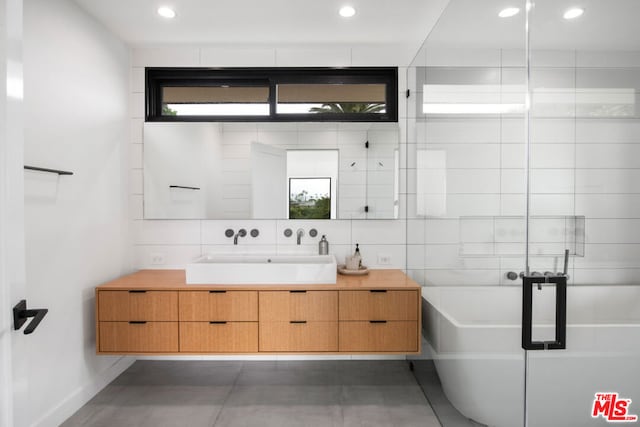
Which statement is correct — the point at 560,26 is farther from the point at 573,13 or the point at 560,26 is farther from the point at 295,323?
the point at 295,323

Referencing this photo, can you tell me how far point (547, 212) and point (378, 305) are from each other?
4.54 feet

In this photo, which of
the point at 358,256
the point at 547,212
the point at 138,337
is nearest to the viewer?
the point at 547,212

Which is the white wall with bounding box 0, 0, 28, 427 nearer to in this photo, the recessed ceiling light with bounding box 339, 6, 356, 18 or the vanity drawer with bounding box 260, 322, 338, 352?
the vanity drawer with bounding box 260, 322, 338, 352

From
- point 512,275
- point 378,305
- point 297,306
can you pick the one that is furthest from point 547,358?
point 297,306

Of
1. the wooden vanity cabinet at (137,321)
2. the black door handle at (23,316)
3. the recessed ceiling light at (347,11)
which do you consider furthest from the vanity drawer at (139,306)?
the recessed ceiling light at (347,11)

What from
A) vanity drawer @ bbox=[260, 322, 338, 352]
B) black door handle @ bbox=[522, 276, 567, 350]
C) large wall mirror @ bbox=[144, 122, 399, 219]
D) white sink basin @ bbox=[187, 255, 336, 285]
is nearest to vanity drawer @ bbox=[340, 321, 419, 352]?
vanity drawer @ bbox=[260, 322, 338, 352]

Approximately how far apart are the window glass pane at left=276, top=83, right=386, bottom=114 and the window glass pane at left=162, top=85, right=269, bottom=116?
0.53 feet

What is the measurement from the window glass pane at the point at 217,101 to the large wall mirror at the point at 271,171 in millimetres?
124

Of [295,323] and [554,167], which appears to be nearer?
[554,167]

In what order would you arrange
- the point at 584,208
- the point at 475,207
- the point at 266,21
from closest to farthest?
1. the point at 584,208
2. the point at 475,207
3. the point at 266,21

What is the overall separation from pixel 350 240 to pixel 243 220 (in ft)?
2.81

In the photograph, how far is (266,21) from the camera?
2.39 meters

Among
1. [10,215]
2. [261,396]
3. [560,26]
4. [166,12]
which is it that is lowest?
[261,396]

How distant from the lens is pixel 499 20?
1284mm
